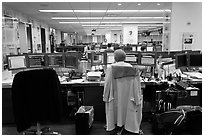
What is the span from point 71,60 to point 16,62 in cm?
101

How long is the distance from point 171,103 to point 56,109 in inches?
77.3

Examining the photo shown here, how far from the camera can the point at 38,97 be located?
1952mm

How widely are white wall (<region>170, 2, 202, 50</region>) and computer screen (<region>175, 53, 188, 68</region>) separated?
5.57ft

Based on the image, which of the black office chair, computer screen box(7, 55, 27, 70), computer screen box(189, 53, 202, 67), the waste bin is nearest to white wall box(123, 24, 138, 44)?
computer screen box(189, 53, 202, 67)

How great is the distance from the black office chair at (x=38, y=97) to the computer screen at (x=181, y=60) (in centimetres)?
259

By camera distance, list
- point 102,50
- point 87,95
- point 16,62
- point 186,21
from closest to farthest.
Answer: point 87,95 < point 16,62 < point 186,21 < point 102,50

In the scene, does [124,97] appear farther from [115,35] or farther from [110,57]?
[115,35]

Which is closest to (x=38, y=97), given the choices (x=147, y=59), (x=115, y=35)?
(x=147, y=59)

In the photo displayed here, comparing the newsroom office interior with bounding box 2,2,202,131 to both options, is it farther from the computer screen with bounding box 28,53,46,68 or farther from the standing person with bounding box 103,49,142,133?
the standing person with bounding box 103,49,142,133

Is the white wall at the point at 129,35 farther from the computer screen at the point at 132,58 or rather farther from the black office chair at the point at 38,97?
the black office chair at the point at 38,97

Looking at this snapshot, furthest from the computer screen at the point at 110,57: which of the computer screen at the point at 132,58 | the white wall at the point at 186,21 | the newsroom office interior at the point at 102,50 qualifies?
the white wall at the point at 186,21

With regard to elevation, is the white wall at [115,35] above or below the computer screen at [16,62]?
above

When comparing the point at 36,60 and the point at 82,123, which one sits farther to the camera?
the point at 36,60

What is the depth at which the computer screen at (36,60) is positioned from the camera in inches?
139
